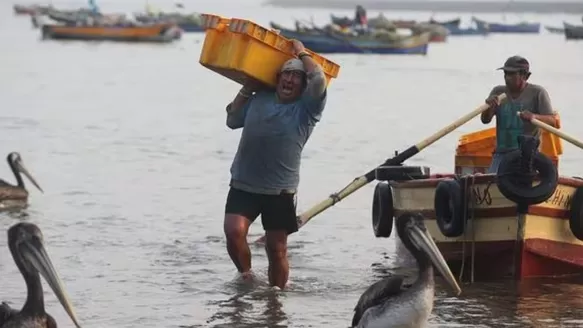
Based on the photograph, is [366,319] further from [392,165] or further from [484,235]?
[392,165]

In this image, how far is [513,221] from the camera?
1225cm

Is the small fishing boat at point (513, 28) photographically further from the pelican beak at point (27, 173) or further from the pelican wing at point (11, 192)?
the pelican wing at point (11, 192)

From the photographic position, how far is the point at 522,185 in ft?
38.8

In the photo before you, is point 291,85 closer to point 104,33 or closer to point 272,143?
point 272,143

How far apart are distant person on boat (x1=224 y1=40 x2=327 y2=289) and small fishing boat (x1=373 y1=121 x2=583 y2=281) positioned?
1984 mm

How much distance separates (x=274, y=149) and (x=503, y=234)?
2.71m

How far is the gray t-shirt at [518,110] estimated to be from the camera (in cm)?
1226

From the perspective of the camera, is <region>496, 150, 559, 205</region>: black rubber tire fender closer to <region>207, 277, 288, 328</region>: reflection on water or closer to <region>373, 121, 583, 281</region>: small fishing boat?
<region>373, 121, 583, 281</region>: small fishing boat

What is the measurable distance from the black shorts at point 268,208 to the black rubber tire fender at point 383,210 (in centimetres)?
262

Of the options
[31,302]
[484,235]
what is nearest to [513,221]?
[484,235]

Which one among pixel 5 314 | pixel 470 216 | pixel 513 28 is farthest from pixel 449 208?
pixel 513 28

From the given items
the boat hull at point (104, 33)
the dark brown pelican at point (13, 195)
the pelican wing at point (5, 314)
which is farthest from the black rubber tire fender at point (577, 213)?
the boat hull at point (104, 33)

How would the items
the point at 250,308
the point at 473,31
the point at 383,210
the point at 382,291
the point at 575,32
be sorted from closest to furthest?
the point at 382,291 → the point at 250,308 → the point at 383,210 → the point at 575,32 → the point at 473,31

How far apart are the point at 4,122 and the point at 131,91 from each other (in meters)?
13.4
